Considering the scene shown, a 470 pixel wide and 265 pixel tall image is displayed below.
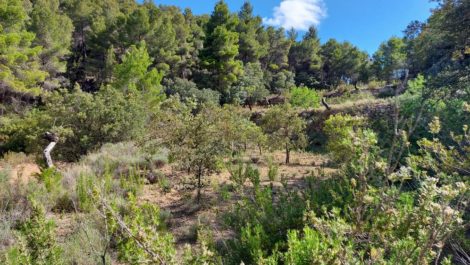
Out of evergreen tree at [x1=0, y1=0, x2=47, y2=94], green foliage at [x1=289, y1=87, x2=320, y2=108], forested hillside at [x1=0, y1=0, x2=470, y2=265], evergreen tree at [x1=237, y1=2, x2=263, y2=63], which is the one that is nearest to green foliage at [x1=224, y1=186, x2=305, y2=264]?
forested hillside at [x1=0, y1=0, x2=470, y2=265]

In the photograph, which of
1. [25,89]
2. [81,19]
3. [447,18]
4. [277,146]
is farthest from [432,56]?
[81,19]

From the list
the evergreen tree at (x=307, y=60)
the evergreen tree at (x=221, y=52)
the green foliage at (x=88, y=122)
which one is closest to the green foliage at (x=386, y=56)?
the evergreen tree at (x=307, y=60)

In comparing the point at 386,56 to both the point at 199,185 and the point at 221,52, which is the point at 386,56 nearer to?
the point at 221,52

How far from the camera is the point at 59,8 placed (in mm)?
26609

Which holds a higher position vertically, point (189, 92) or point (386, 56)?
point (386, 56)

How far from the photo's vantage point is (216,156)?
6.05m

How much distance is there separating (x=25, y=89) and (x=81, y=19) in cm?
1323

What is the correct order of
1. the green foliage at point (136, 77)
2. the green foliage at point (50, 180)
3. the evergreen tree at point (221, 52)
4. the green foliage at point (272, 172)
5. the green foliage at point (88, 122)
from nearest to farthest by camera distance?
the green foliage at point (50, 180)
the green foliage at point (272, 172)
the green foliage at point (88, 122)
the green foliage at point (136, 77)
the evergreen tree at point (221, 52)

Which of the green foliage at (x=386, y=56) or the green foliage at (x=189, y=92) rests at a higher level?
the green foliage at (x=386, y=56)

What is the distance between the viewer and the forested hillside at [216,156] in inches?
66.0

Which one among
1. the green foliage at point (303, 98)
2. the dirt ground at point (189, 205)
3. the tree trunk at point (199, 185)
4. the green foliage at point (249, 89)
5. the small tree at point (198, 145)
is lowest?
the dirt ground at point (189, 205)

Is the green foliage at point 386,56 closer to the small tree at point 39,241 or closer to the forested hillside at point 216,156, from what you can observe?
the forested hillside at point 216,156

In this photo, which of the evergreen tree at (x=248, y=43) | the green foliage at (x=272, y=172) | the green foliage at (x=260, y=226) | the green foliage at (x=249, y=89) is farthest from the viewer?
the evergreen tree at (x=248, y=43)

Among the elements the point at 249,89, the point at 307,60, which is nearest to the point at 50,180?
the point at 249,89
